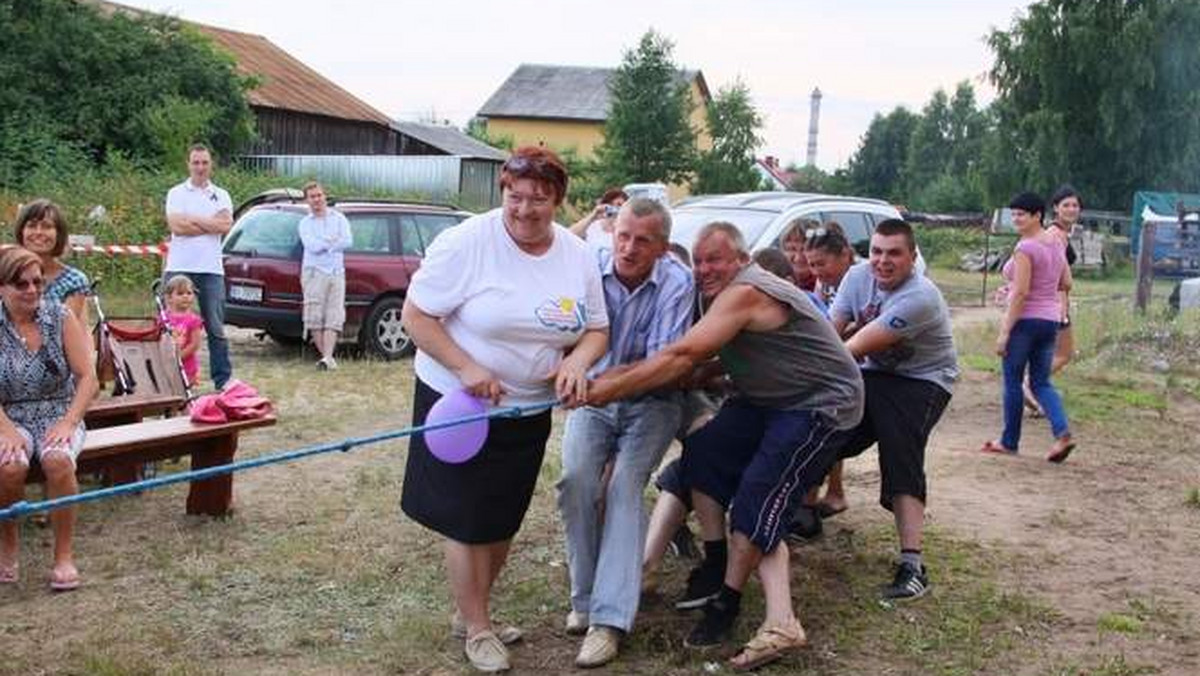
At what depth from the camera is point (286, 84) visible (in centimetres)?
3953

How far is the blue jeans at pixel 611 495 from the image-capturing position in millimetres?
4371

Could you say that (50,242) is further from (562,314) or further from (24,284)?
(562,314)

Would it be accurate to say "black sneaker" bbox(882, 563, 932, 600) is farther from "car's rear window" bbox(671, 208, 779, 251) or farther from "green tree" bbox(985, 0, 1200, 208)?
"green tree" bbox(985, 0, 1200, 208)

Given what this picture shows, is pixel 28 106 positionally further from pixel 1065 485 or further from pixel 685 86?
pixel 1065 485

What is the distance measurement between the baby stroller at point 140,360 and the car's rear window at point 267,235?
427cm

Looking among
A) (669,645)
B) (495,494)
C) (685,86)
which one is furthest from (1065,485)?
(685,86)

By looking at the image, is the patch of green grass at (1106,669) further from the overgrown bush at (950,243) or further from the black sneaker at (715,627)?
the overgrown bush at (950,243)

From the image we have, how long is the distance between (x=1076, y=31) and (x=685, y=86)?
13.5 m

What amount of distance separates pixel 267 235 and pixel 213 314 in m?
Result: 3.06

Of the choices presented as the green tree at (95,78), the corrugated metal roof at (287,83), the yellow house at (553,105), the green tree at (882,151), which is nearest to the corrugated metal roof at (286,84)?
the corrugated metal roof at (287,83)

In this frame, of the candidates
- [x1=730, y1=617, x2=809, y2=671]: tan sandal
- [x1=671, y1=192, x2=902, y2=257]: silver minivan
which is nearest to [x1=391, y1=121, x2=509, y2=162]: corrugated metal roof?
[x1=671, y1=192, x2=902, y2=257]: silver minivan

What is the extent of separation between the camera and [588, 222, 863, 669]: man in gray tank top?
13.6 feet

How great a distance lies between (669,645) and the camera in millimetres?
4477

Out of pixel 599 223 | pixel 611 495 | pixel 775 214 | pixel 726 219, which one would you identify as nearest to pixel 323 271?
pixel 726 219
